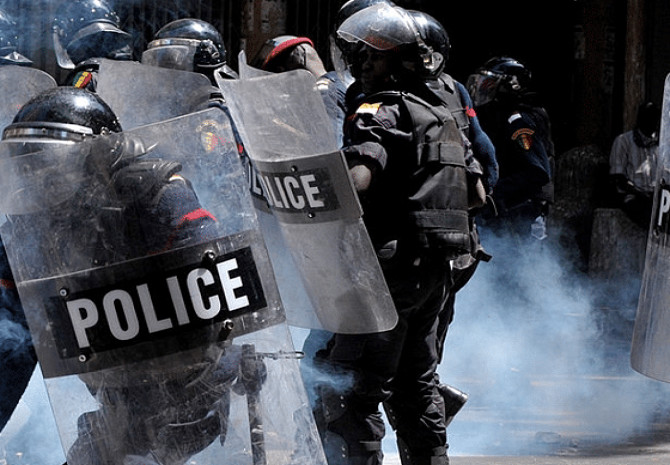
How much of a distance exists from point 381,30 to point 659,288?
4.17ft

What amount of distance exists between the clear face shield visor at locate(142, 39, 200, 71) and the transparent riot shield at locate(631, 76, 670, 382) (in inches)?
99.6

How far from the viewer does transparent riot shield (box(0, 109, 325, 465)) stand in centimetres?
279

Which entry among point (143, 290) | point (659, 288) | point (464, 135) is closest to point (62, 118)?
point (143, 290)

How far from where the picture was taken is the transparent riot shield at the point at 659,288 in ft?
13.5

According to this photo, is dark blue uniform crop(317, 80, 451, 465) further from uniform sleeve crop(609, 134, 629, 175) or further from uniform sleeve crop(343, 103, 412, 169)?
uniform sleeve crop(609, 134, 629, 175)

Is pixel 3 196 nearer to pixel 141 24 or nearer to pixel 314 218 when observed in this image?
pixel 314 218

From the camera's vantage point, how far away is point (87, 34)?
21.9ft

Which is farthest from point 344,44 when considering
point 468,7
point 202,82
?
point 468,7

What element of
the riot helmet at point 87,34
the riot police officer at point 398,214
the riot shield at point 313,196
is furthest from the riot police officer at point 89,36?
the riot shield at point 313,196

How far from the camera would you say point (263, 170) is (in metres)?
3.87

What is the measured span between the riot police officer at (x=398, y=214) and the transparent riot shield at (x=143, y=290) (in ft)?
4.09

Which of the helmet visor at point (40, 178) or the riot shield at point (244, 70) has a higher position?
the helmet visor at point (40, 178)

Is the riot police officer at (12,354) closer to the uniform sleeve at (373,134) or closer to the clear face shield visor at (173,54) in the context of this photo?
the uniform sleeve at (373,134)

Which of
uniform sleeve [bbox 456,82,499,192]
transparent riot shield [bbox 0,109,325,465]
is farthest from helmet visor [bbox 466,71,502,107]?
transparent riot shield [bbox 0,109,325,465]
